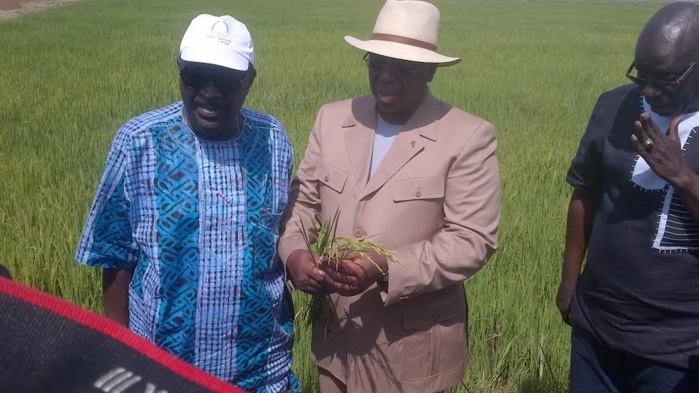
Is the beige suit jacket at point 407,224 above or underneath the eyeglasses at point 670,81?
underneath

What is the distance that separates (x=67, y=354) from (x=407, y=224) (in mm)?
1385

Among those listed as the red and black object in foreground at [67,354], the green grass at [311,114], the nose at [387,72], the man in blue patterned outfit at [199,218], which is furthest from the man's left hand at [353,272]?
the red and black object in foreground at [67,354]

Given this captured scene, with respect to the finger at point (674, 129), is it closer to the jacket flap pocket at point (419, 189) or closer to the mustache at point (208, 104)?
the jacket flap pocket at point (419, 189)

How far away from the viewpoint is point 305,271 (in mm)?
1920

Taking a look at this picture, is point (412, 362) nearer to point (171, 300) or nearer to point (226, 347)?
point (226, 347)

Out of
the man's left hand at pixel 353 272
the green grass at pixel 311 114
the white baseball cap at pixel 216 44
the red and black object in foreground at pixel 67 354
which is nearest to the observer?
the red and black object in foreground at pixel 67 354

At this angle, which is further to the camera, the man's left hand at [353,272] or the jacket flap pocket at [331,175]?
the jacket flap pocket at [331,175]

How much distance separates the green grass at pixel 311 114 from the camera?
10.8 ft

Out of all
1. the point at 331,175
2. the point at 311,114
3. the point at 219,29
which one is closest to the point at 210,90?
the point at 219,29

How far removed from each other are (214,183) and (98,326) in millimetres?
1171

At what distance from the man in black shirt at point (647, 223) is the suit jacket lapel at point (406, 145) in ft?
1.38

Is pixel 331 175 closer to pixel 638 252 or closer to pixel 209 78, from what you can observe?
pixel 209 78

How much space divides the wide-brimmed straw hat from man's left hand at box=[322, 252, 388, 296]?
19.4 inches

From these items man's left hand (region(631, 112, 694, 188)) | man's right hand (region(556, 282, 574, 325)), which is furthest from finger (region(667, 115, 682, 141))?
man's right hand (region(556, 282, 574, 325))
